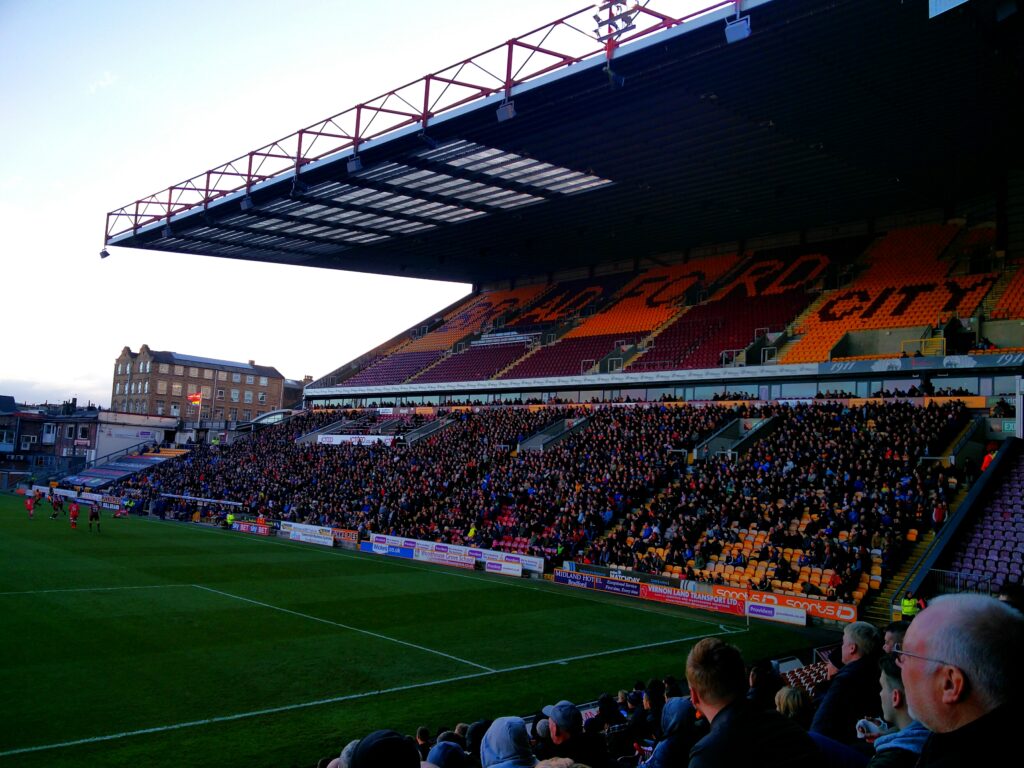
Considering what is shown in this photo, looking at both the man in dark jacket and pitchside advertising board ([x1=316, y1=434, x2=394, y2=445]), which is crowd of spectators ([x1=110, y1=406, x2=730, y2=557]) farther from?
the man in dark jacket

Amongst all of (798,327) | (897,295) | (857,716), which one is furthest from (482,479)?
(857,716)

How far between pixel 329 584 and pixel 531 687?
12121 mm

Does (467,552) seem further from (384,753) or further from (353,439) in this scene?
(384,753)

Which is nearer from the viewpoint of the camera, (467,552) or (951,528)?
(951,528)

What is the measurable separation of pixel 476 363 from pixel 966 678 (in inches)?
1958

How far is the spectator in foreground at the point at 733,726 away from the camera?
10.1 ft

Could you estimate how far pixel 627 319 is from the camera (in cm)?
4738

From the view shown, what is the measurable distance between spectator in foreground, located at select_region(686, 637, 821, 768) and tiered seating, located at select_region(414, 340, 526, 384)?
45410 millimetres

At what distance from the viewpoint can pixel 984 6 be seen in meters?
19.4

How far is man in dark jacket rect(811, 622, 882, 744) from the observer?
4.80 metres

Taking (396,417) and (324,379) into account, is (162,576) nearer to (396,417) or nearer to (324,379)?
(396,417)

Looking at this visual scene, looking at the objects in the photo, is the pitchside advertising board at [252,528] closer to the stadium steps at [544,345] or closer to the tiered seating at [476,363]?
the tiered seating at [476,363]

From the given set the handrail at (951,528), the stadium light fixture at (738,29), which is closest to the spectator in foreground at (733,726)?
the handrail at (951,528)

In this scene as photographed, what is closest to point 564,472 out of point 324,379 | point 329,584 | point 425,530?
point 425,530
